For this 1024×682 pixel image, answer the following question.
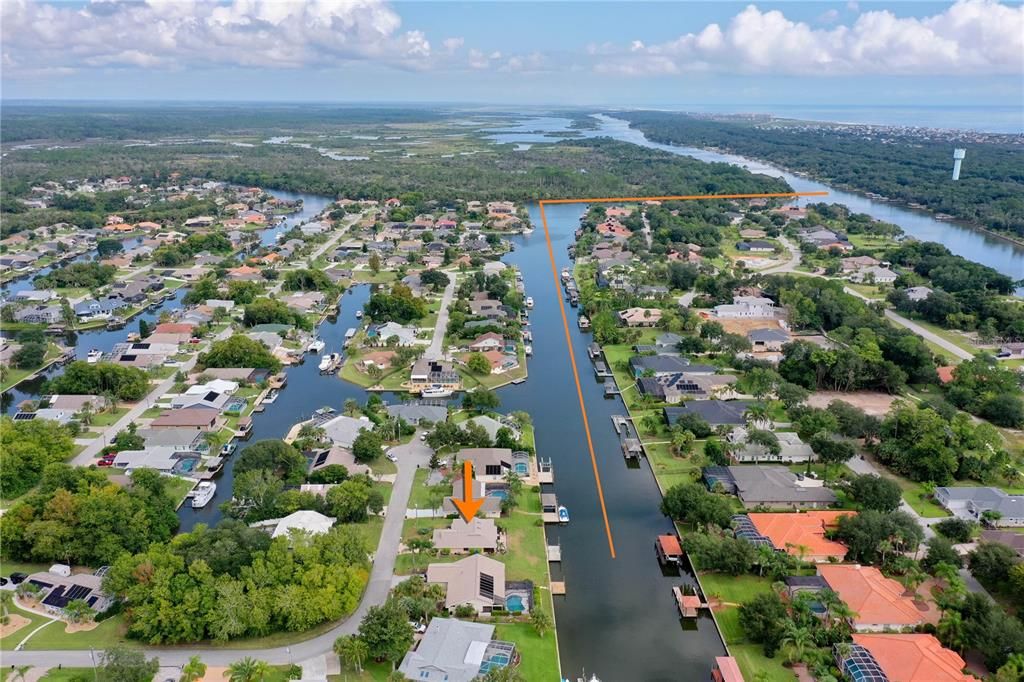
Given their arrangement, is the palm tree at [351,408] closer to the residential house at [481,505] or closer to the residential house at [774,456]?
the residential house at [481,505]

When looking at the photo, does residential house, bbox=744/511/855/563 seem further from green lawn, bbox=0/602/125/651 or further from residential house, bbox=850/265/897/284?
residential house, bbox=850/265/897/284

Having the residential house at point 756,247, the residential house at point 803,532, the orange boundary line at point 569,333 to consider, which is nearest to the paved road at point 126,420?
the orange boundary line at point 569,333

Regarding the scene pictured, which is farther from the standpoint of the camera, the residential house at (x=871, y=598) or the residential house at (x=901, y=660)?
the residential house at (x=871, y=598)

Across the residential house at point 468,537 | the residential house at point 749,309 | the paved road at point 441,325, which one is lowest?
the residential house at point 468,537

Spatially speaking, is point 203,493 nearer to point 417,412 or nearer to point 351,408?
point 351,408

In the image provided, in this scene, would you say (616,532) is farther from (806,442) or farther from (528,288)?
(528,288)

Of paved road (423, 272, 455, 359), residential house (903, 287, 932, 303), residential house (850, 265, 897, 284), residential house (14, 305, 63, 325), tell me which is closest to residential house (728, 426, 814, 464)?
paved road (423, 272, 455, 359)
